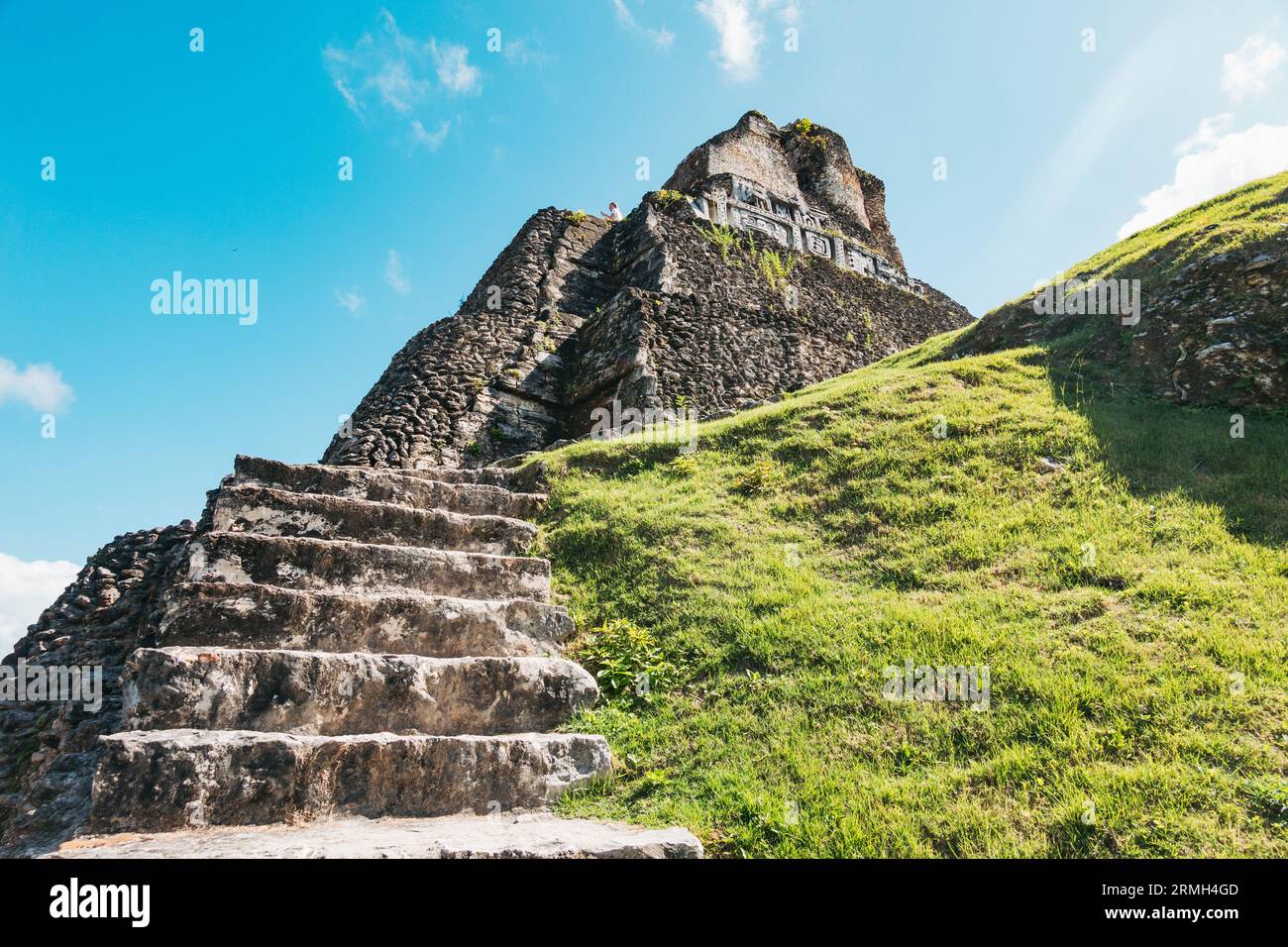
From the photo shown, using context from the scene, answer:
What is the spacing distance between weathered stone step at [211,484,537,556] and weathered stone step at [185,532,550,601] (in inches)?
21.6

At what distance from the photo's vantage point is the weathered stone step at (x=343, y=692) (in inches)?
130

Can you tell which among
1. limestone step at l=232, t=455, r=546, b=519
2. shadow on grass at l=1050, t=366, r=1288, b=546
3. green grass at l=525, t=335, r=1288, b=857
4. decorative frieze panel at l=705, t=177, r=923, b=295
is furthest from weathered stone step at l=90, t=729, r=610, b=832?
decorative frieze panel at l=705, t=177, r=923, b=295

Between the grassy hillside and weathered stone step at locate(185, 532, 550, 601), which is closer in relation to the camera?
weathered stone step at locate(185, 532, 550, 601)

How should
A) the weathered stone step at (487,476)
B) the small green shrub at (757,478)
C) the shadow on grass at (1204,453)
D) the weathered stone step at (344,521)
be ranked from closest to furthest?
the weathered stone step at (344,521) → the shadow on grass at (1204,453) → the small green shrub at (757,478) → the weathered stone step at (487,476)

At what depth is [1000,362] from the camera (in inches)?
388

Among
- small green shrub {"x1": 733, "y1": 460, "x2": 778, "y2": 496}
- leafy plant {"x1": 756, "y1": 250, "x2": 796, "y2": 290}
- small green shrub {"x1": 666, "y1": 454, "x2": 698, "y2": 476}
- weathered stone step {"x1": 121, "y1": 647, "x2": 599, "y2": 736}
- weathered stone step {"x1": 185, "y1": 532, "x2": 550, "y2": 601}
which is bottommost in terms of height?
weathered stone step {"x1": 121, "y1": 647, "x2": 599, "y2": 736}

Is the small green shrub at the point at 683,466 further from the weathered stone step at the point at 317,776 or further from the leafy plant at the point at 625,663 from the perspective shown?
the weathered stone step at the point at 317,776

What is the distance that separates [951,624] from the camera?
4336 mm

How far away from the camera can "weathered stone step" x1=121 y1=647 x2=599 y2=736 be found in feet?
10.9

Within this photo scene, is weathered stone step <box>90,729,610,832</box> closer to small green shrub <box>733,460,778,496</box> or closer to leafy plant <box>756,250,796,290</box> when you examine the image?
small green shrub <box>733,460,778,496</box>

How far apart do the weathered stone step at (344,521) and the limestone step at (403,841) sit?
271cm

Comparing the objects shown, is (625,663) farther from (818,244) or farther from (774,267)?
(818,244)

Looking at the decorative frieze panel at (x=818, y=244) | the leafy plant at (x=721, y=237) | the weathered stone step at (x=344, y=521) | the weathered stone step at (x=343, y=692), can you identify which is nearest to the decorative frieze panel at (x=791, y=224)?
the decorative frieze panel at (x=818, y=244)

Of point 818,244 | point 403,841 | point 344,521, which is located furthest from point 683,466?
point 818,244
